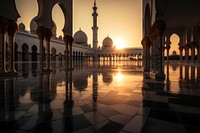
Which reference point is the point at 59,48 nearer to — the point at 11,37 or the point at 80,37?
the point at 80,37

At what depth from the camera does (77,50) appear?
1710 inches

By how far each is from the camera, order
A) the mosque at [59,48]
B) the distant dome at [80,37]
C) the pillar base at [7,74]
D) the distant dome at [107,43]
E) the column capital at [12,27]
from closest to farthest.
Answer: the pillar base at [7,74] → the column capital at [12,27] → the mosque at [59,48] → the distant dome at [80,37] → the distant dome at [107,43]

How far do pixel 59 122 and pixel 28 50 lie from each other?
2621cm

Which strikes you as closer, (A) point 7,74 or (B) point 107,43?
(A) point 7,74

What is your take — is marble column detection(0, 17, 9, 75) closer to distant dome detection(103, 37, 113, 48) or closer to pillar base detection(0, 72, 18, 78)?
pillar base detection(0, 72, 18, 78)

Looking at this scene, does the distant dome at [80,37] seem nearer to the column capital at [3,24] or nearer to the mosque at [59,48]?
the mosque at [59,48]

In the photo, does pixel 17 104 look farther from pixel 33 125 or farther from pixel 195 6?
pixel 195 6

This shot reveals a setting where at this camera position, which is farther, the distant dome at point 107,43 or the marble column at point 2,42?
the distant dome at point 107,43

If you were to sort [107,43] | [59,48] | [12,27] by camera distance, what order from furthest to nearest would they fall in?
[107,43]
[59,48]
[12,27]

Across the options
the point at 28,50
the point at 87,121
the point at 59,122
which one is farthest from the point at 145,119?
the point at 28,50

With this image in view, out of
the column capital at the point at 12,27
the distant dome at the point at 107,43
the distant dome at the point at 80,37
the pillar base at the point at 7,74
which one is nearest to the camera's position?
the pillar base at the point at 7,74

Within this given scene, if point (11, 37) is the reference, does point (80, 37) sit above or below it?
above

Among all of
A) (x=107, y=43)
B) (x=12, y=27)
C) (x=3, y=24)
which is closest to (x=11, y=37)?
(x=12, y=27)

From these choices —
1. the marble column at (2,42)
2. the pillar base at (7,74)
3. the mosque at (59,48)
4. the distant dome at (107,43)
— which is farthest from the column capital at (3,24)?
the distant dome at (107,43)
